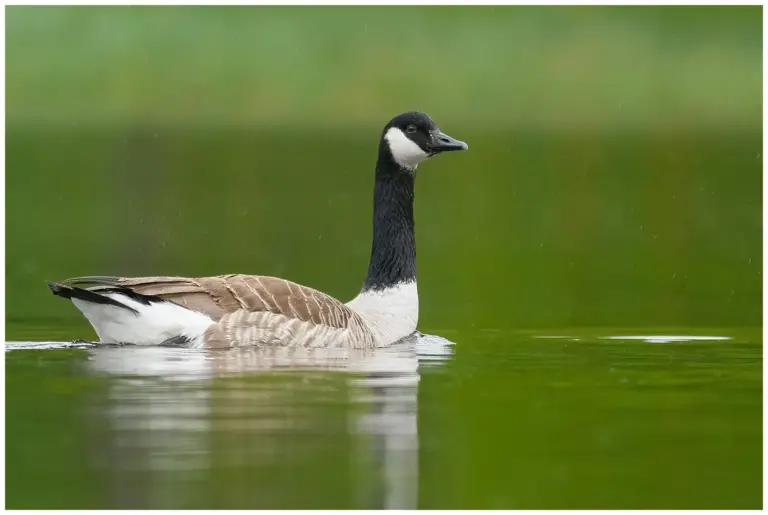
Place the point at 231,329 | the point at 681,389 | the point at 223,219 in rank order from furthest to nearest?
the point at 223,219
the point at 231,329
the point at 681,389

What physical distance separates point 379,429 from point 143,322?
364cm

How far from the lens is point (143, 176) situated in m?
27.3

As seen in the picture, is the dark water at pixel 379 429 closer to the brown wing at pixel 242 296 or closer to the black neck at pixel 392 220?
the brown wing at pixel 242 296

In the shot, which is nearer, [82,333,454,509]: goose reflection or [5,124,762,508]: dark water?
[82,333,454,509]: goose reflection

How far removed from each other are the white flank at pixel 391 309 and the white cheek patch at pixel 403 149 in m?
1.05

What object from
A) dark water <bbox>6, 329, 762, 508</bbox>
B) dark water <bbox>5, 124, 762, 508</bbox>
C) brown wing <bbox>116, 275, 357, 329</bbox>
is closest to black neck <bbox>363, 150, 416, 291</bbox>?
dark water <bbox>5, 124, 762, 508</bbox>

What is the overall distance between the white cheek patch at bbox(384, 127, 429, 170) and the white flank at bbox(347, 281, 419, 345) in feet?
3.43

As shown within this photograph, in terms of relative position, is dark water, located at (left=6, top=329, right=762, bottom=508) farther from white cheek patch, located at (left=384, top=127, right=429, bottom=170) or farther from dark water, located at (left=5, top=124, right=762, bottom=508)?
white cheek patch, located at (left=384, top=127, right=429, bottom=170)

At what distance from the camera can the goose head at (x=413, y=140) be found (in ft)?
45.1

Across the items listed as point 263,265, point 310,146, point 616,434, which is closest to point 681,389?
point 616,434

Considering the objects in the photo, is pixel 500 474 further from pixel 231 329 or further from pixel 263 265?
pixel 263 265

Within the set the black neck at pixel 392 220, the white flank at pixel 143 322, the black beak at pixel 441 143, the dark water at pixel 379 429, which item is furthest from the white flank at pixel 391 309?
the white flank at pixel 143 322

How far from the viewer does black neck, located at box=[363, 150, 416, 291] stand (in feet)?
45.5

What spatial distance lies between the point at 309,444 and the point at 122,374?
101 inches
